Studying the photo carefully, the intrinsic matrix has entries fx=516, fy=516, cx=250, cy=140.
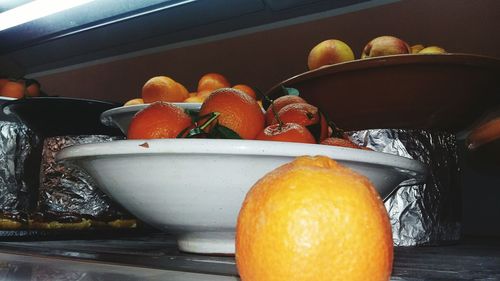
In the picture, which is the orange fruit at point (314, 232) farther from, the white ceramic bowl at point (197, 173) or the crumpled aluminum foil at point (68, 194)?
the crumpled aluminum foil at point (68, 194)

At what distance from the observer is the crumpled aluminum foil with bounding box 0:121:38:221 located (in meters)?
1.24

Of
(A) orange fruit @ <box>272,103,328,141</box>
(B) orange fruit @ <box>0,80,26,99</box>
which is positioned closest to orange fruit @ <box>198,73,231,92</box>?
(A) orange fruit @ <box>272,103,328,141</box>

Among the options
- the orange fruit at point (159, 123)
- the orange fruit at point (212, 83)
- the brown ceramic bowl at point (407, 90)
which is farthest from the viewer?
the orange fruit at point (212, 83)

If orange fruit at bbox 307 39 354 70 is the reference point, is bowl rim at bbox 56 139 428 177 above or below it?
below

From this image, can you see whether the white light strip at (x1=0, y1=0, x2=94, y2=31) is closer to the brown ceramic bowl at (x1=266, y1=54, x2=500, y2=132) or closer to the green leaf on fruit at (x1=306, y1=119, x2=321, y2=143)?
the brown ceramic bowl at (x1=266, y1=54, x2=500, y2=132)

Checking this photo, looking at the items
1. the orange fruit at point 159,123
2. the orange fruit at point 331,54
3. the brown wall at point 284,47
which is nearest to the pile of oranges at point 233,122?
the orange fruit at point 159,123

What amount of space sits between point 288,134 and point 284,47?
0.93 meters

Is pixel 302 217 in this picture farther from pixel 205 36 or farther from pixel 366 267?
pixel 205 36

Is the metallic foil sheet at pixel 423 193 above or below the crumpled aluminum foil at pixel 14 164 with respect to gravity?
below

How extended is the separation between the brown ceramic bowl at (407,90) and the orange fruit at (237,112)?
181mm

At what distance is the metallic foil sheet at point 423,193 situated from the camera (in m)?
0.72

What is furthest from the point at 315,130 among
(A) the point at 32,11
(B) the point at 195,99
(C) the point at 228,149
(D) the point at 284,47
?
(A) the point at 32,11

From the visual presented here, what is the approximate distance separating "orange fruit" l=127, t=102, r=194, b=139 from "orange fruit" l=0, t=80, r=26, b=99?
106cm

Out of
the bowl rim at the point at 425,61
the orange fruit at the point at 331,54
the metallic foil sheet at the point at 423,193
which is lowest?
the metallic foil sheet at the point at 423,193
